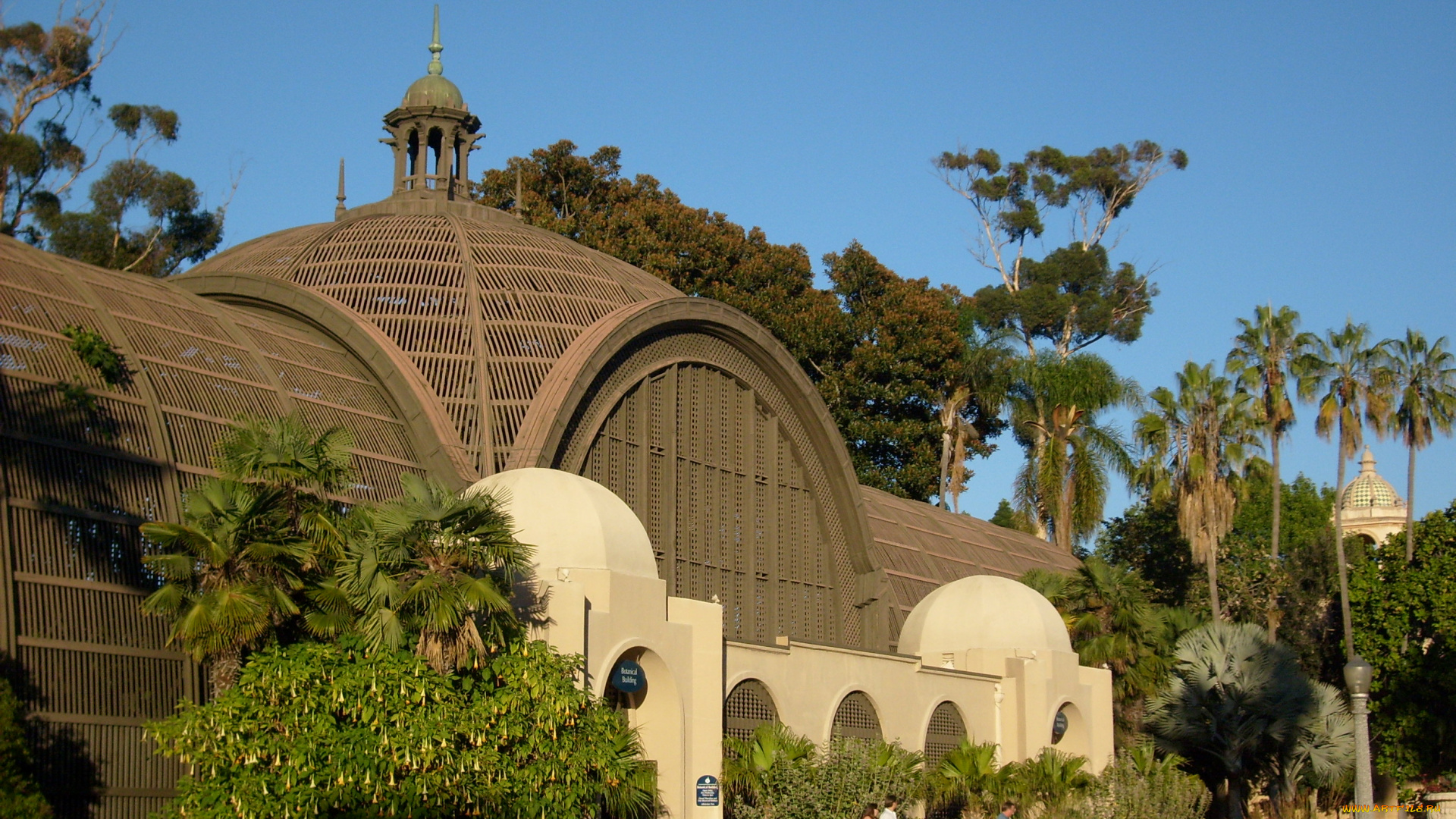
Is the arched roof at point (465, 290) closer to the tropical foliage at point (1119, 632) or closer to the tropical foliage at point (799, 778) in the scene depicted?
the tropical foliage at point (799, 778)

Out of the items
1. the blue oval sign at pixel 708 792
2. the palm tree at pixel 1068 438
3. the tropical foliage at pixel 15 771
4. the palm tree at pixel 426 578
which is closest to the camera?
the tropical foliage at pixel 15 771

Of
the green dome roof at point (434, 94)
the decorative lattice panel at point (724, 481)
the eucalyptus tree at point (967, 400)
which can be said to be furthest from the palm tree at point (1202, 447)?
the green dome roof at point (434, 94)

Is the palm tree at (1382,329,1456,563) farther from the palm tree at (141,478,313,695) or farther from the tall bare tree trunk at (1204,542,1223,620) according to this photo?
the palm tree at (141,478,313,695)

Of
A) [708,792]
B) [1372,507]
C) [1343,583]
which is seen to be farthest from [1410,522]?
[1372,507]

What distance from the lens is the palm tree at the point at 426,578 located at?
17156 mm

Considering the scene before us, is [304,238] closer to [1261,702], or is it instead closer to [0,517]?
[0,517]

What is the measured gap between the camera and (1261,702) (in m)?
30.9

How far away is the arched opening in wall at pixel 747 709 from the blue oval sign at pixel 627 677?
97.7 inches

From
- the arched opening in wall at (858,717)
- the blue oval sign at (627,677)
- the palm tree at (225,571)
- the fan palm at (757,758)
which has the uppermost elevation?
the palm tree at (225,571)

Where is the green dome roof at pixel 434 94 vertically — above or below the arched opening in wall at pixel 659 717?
above

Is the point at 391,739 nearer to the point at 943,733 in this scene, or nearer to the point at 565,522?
the point at 565,522

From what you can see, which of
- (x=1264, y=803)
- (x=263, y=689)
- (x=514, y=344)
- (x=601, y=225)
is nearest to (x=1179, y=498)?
(x=1264, y=803)

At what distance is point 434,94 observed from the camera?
31969mm

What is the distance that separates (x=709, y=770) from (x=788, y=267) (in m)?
33.5
